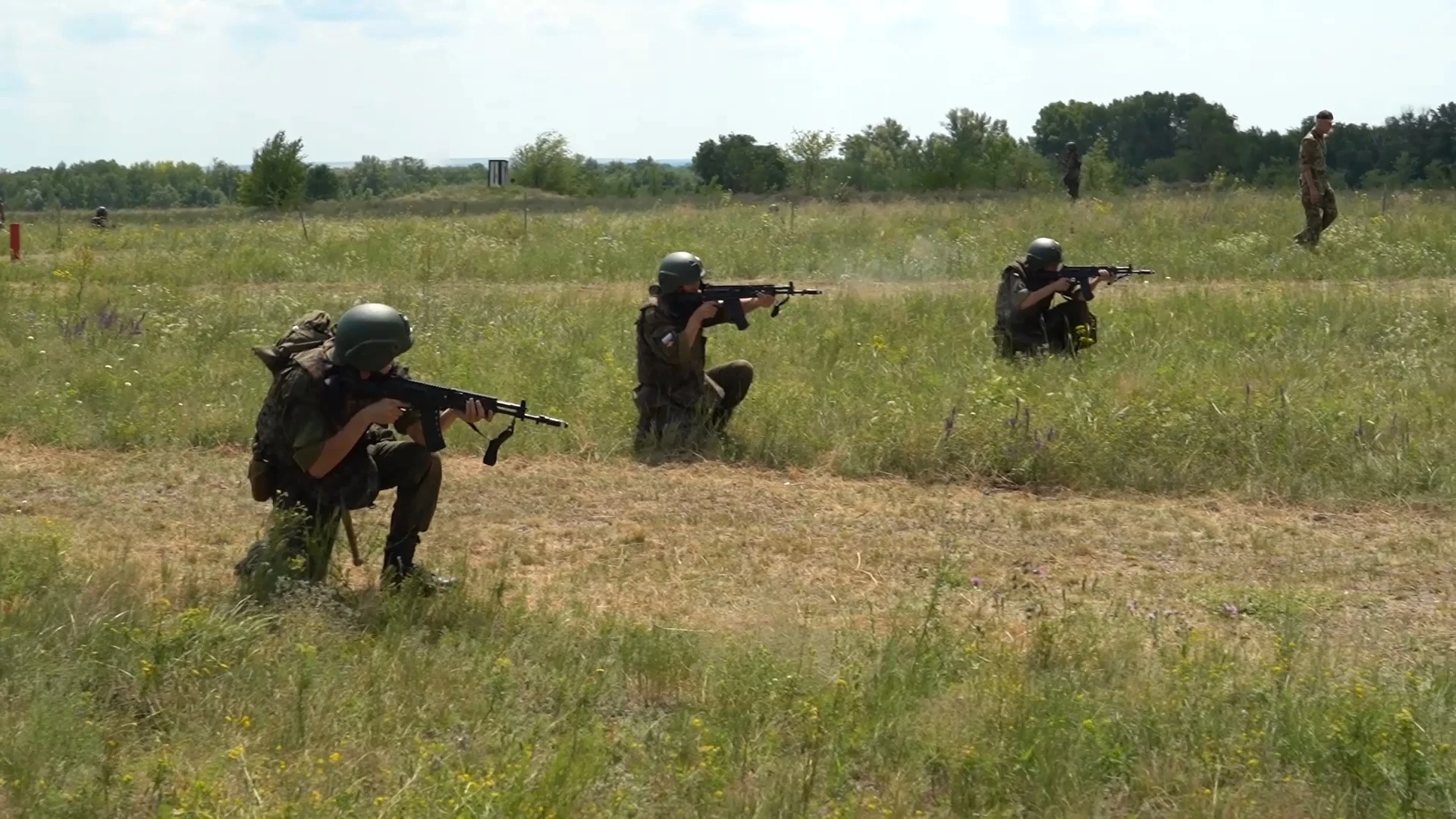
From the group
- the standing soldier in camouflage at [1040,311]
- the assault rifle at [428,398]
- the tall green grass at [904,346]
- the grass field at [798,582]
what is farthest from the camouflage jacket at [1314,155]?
the assault rifle at [428,398]

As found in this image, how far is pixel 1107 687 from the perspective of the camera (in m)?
5.12

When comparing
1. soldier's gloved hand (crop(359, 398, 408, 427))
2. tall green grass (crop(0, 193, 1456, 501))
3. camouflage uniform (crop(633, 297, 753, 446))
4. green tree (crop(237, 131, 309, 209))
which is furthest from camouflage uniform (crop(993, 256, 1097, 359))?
green tree (crop(237, 131, 309, 209))

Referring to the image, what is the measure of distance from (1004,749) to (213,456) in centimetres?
656

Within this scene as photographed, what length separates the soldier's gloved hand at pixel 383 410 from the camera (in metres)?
6.03

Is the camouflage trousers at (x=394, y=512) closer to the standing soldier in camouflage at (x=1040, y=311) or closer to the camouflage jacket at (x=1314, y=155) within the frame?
the standing soldier in camouflage at (x=1040, y=311)

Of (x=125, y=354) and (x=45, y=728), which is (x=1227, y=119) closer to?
(x=125, y=354)

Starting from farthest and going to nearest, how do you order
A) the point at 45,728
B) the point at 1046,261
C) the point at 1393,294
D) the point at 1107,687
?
the point at 1393,294, the point at 1046,261, the point at 1107,687, the point at 45,728

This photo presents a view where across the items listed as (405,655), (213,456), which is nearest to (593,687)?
(405,655)

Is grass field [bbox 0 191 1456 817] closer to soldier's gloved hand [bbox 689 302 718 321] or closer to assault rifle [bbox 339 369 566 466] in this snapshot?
assault rifle [bbox 339 369 566 466]

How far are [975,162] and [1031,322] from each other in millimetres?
39933

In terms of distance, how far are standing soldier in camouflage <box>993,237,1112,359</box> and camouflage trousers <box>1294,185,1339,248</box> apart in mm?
7993

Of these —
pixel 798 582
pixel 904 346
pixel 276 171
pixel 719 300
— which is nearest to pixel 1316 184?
pixel 904 346

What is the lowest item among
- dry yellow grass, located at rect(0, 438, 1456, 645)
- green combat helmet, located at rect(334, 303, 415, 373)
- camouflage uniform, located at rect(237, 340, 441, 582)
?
dry yellow grass, located at rect(0, 438, 1456, 645)

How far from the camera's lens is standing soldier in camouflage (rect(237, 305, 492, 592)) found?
6043 millimetres
